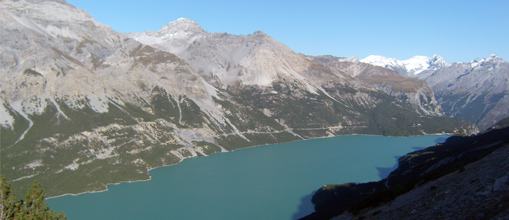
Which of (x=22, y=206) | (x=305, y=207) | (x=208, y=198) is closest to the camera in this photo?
(x=22, y=206)

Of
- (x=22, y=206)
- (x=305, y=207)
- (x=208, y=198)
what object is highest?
(x=22, y=206)

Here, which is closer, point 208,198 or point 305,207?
point 305,207

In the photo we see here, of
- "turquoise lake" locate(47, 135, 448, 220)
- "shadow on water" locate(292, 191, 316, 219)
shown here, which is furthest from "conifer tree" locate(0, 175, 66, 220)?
"shadow on water" locate(292, 191, 316, 219)

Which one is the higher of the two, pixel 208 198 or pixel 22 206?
pixel 22 206

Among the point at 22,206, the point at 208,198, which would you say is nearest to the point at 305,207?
the point at 208,198

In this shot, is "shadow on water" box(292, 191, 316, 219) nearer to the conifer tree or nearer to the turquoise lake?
the turquoise lake

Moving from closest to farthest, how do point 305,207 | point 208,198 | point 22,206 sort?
point 22,206 → point 305,207 → point 208,198

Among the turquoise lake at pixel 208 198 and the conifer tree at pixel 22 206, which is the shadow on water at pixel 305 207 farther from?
the conifer tree at pixel 22 206

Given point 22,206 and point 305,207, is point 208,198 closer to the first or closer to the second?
point 305,207
